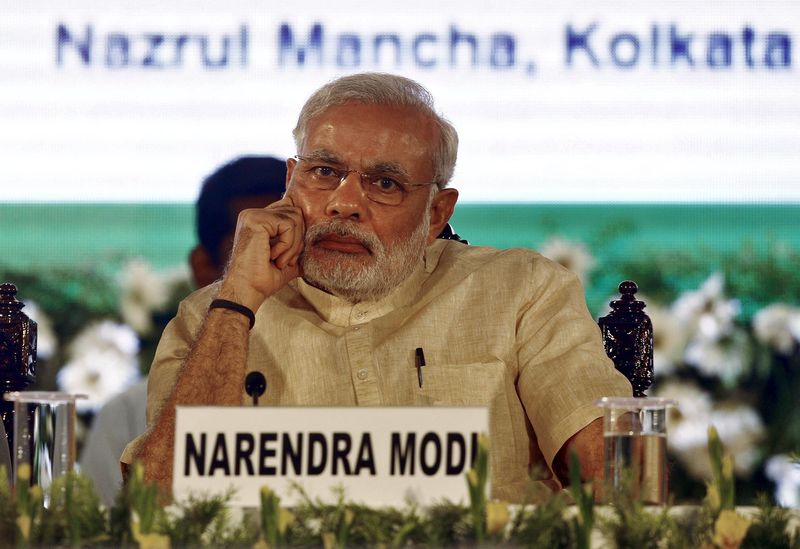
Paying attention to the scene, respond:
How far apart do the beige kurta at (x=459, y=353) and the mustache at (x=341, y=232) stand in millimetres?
125

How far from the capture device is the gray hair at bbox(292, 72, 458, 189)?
100 inches

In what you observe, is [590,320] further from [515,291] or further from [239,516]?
[239,516]

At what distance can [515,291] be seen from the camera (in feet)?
8.34

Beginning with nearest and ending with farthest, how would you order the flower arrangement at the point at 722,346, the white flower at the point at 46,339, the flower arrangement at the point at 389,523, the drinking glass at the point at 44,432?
the flower arrangement at the point at 389,523
the drinking glass at the point at 44,432
the flower arrangement at the point at 722,346
the white flower at the point at 46,339

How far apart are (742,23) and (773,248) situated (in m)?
0.66

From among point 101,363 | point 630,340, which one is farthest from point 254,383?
point 101,363

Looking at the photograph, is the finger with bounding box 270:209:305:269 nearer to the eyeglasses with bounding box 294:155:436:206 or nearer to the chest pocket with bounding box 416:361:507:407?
the eyeglasses with bounding box 294:155:436:206

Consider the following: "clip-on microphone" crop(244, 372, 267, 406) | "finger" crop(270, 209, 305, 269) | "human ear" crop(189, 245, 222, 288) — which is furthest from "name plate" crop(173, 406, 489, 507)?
"human ear" crop(189, 245, 222, 288)

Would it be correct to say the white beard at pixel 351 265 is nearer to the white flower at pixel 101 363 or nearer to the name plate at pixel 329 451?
the name plate at pixel 329 451

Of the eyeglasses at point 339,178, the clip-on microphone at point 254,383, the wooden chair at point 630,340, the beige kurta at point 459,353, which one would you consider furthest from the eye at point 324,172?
the wooden chair at point 630,340

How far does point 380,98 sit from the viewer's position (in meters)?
2.55

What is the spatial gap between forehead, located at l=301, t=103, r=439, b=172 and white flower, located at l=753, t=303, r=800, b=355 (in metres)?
1.49

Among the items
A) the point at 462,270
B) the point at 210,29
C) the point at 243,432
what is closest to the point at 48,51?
the point at 210,29

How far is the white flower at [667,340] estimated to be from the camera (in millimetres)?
3564
